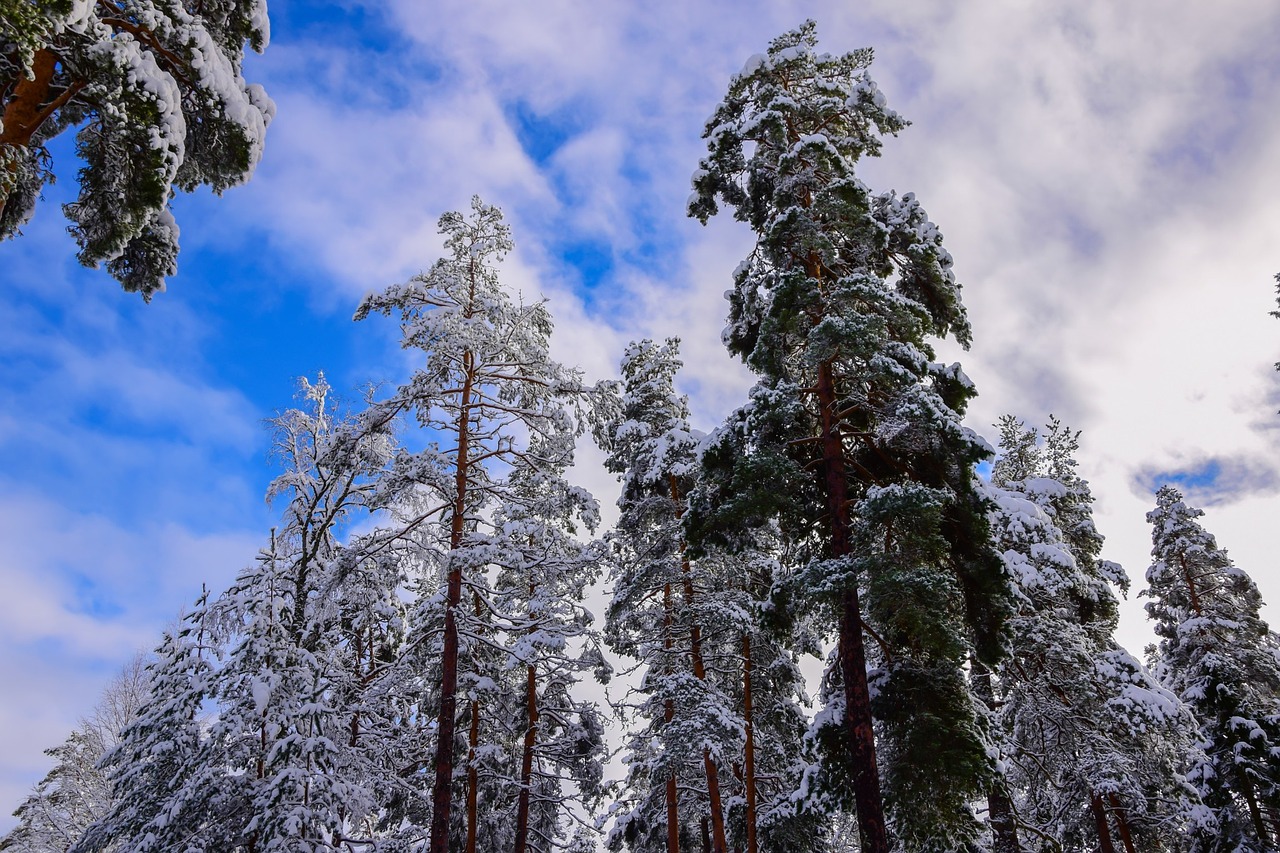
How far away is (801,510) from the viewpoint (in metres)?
11.6

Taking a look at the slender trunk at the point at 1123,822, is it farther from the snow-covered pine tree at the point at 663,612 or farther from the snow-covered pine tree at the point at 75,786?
the snow-covered pine tree at the point at 75,786

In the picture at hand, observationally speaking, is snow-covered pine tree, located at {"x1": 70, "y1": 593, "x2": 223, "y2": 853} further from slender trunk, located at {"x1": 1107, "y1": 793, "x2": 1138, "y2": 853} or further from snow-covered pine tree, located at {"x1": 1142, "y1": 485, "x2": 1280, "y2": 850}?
snow-covered pine tree, located at {"x1": 1142, "y1": 485, "x2": 1280, "y2": 850}

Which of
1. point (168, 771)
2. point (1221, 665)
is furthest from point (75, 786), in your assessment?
point (1221, 665)

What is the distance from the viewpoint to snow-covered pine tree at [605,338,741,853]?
15.6 meters

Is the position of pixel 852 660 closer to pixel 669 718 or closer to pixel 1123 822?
pixel 669 718

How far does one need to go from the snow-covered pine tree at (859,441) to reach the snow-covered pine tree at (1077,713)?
11.3 ft

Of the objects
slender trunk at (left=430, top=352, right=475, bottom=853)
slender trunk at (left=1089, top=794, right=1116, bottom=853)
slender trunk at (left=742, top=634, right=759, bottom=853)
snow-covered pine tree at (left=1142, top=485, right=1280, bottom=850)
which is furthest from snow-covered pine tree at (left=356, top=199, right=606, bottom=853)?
snow-covered pine tree at (left=1142, top=485, right=1280, bottom=850)

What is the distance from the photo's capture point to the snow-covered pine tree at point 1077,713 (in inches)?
595

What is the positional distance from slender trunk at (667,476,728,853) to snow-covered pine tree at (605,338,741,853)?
28 mm

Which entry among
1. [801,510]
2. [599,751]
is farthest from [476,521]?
[599,751]

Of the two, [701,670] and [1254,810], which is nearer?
[701,670]

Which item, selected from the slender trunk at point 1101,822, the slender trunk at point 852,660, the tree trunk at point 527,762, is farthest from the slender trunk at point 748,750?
the slender trunk at point 1101,822

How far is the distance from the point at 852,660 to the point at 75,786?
93.3 feet

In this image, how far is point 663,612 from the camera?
1859cm
